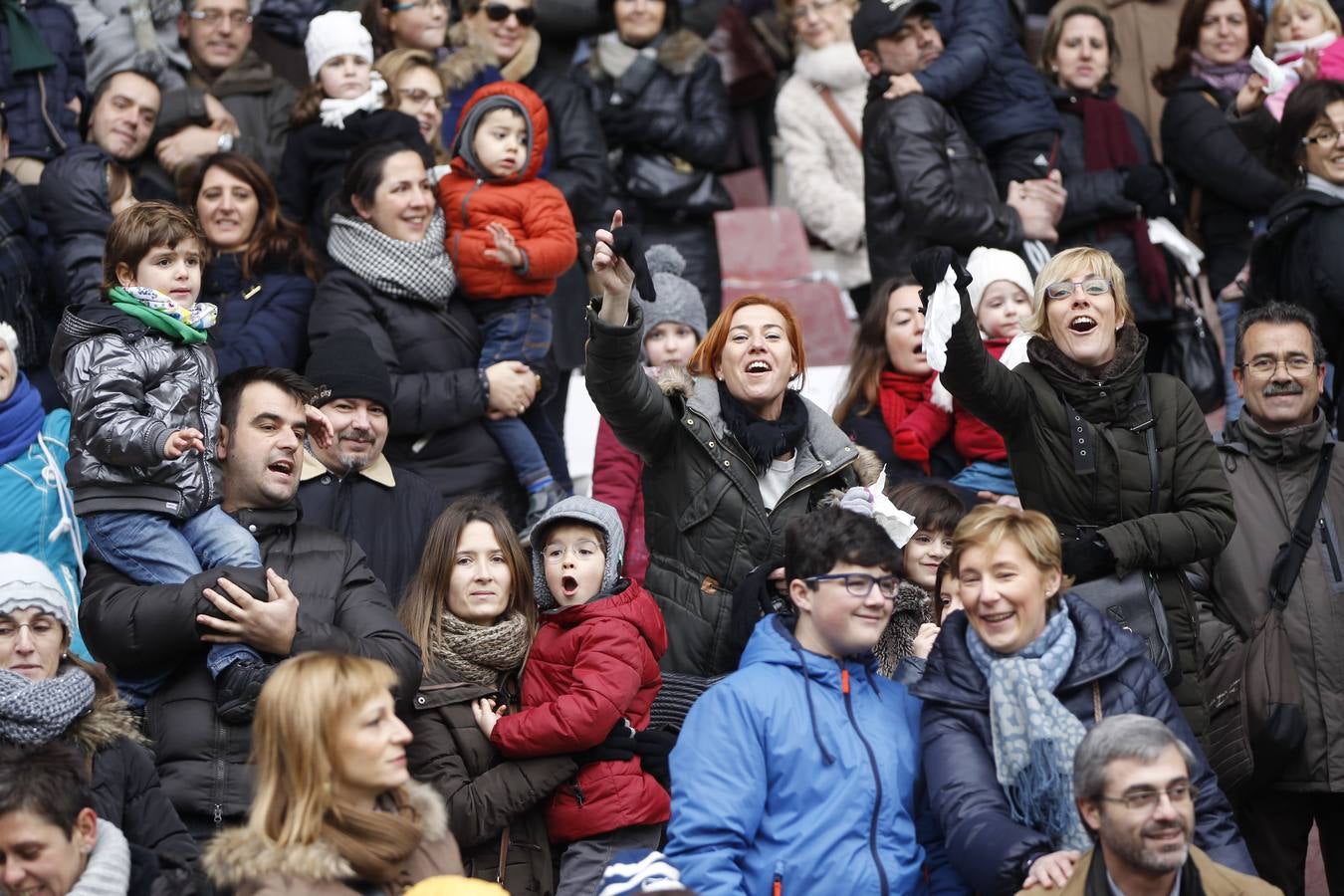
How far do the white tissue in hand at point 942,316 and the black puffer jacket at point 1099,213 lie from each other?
286 centimetres

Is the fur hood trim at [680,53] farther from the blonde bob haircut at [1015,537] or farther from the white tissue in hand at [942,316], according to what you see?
the blonde bob haircut at [1015,537]

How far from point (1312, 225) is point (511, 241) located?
3109 millimetres

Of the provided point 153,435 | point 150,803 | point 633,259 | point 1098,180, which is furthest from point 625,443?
point 1098,180

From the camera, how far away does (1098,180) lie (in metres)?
8.78

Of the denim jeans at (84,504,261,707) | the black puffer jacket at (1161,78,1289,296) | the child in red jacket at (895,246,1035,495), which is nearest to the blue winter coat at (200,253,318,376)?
the denim jeans at (84,504,261,707)

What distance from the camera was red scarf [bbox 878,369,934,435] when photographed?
7.58 m

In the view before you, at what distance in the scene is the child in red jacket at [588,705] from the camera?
233 inches

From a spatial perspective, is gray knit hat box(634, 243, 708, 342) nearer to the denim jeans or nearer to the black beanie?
the black beanie

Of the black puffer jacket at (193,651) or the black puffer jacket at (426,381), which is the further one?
the black puffer jacket at (426,381)

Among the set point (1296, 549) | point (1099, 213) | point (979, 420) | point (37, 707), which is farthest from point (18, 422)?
point (1099, 213)

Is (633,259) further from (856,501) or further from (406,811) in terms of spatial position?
(406,811)

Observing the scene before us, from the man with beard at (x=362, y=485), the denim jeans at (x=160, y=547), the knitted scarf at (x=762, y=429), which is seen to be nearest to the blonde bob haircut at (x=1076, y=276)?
the knitted scarf at (x=762, y=429)

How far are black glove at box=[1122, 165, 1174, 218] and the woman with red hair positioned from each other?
280 centimetres

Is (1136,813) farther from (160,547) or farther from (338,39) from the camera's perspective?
(338,39)
